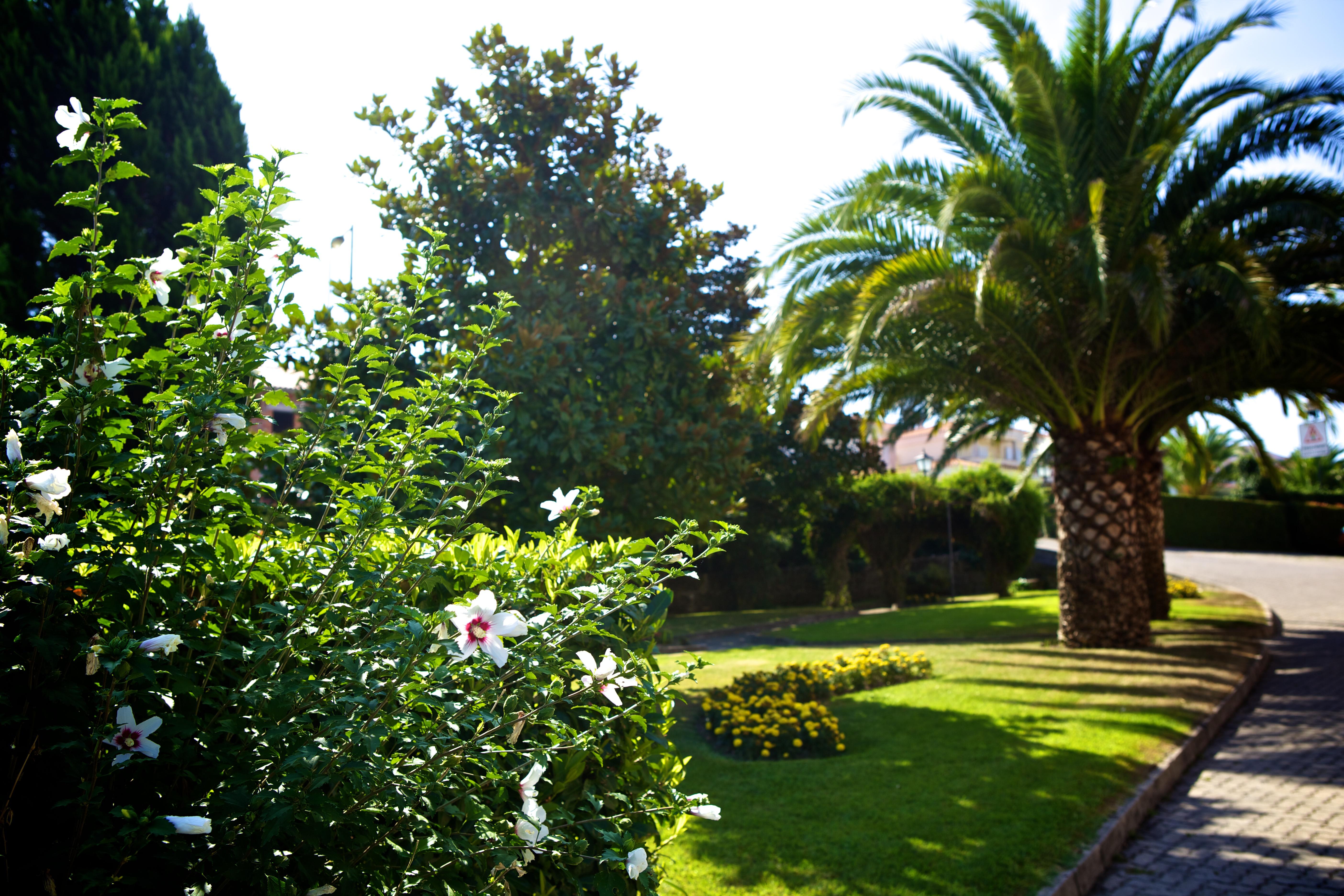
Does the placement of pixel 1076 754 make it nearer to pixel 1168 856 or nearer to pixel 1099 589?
pixel 1168 856

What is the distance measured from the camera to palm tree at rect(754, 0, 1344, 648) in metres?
9.59

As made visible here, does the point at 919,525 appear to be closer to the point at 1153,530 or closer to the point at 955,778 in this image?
the point at 1153,530

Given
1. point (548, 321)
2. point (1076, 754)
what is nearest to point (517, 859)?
point (548, 321)

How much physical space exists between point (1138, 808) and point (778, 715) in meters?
2.71

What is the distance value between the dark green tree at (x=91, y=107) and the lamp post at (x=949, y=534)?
1881cm

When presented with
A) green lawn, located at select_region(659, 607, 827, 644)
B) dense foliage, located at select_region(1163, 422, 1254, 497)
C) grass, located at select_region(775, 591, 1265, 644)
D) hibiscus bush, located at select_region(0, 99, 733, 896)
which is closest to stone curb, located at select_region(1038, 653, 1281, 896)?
hibiscus bush, located at select_region(0, 99, 733, 896)

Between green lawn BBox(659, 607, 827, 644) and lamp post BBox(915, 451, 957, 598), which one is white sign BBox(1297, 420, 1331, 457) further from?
green lawn BBox(659, 607, 827, 644)

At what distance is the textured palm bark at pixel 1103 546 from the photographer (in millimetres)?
11008

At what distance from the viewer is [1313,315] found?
10.5 m

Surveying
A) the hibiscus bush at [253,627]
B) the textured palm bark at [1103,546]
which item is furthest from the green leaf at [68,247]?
the textured palm bark at [1103,546]

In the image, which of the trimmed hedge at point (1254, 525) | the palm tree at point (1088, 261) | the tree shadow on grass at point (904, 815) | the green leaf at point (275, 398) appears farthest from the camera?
the trimmed hedge at point (1254, 525)

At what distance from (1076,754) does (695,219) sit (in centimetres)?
556

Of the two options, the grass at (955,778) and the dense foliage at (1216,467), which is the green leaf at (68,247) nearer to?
the grass at (955,778)

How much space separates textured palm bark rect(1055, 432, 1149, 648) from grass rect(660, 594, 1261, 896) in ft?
1.23
